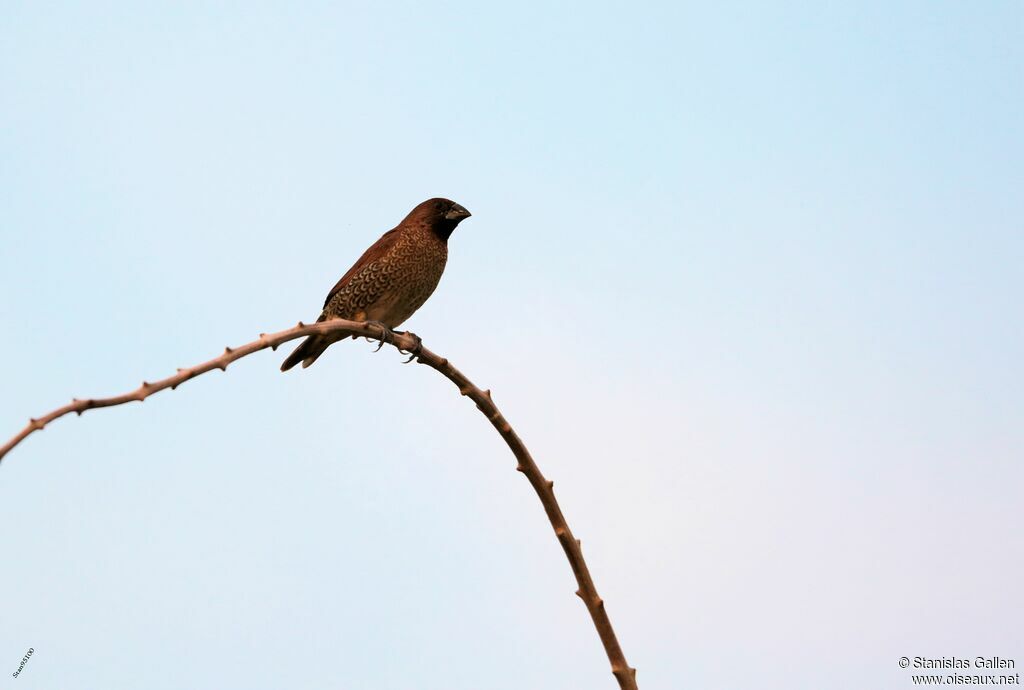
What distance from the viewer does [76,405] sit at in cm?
225

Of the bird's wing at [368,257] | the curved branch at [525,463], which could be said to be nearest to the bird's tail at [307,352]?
the bird's wing at [368,257]

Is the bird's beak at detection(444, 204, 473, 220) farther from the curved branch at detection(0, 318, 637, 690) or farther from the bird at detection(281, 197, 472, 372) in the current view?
the curved branch at detection(0, 318, 637, 690)

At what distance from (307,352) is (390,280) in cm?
69

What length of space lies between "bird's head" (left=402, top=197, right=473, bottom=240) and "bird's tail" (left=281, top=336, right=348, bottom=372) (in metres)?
1.20

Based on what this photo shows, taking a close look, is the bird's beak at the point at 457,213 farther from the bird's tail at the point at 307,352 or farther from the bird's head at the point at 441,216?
the bird's tail at the point at 307,352

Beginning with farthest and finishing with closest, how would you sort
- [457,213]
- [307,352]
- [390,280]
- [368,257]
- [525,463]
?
1. [457,213]
2. [368,257]
3. [390,280]
4. [307,352]
5. [525,463]

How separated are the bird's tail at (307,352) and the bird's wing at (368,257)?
1.76ft

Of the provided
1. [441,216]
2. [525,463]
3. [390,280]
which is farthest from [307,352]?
[525,463]

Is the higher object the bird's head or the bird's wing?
the bird's head

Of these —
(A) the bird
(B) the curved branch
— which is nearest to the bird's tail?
(A) the bird

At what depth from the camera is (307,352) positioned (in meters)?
6.86

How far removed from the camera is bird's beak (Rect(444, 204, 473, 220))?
7570 mm

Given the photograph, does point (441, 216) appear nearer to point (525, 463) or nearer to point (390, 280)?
point (390, 280)

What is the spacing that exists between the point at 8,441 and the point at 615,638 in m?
1.84
